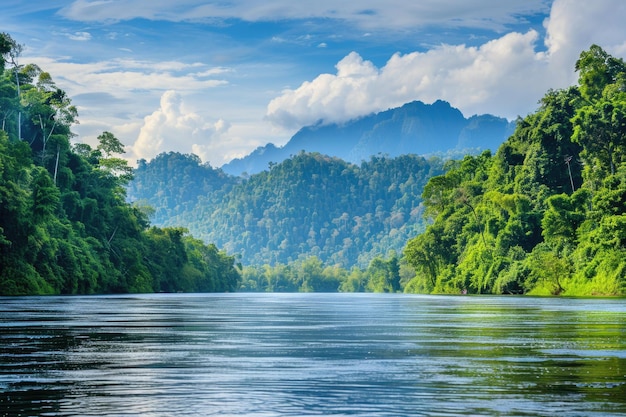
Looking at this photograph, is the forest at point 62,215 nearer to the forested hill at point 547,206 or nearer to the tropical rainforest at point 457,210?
the tropical rainforest at point 457,210

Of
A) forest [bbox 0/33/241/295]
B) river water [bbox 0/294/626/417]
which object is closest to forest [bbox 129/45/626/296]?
forest [bbox 0/33/241/295]

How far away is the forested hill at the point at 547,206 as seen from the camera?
101500 millimetres

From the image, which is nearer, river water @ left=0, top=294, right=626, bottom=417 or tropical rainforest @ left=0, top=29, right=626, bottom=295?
river water @ left=0, top=294, right=626, bottom=417

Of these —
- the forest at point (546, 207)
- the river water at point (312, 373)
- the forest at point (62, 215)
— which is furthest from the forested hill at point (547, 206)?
the river water at point (312, 373)

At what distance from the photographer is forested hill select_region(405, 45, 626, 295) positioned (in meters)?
102

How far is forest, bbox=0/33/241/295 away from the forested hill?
4436 cm

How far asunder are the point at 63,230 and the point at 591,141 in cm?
6353

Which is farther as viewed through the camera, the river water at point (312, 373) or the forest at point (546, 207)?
the forest at point (546, 207)

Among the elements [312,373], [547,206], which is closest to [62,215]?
[547,206]

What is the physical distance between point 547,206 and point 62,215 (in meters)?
62.6

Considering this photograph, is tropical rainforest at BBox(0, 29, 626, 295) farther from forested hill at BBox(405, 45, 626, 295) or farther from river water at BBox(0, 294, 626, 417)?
river water at BBox(0, 294, 626, 417)

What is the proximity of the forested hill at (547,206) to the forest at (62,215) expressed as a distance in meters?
44.4

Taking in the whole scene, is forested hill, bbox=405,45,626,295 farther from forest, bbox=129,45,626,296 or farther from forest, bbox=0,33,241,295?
forest, bbox=0,33,241,295

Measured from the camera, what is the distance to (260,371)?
19.7 meters
